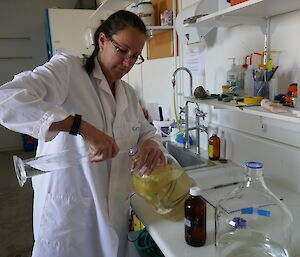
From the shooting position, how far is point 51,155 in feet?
3.76

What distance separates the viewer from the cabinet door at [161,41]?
2.45 m

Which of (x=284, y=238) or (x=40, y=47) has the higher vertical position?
(x=40, y=47)

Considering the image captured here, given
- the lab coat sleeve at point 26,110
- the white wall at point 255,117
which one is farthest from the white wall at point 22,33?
the lab coat sleeve at point 26,110

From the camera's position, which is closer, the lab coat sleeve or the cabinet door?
the lab coat sleeve

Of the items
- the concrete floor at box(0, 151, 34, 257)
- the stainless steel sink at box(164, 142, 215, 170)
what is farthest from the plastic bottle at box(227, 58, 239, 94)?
the concrete floor at box(0, 151, 34, 257)

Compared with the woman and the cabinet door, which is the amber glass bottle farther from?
the cabinet door

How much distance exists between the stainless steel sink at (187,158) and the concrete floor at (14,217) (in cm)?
153

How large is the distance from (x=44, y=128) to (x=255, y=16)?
3.61 ft

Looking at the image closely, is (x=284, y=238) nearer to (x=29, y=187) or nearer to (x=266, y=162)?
(x=266, y=162)

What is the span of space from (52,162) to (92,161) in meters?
0.19

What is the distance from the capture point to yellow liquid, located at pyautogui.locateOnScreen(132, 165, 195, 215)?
113cm

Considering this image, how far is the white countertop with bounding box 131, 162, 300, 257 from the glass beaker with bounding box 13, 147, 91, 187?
348 mm

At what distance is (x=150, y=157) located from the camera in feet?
3.99

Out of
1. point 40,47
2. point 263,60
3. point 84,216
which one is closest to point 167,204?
point 84,216
